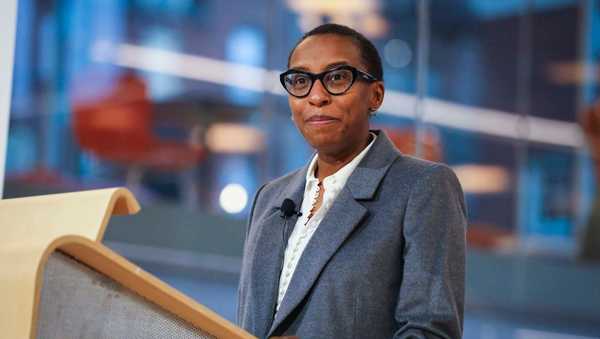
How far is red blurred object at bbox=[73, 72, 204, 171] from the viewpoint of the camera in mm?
7531

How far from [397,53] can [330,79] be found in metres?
5.76

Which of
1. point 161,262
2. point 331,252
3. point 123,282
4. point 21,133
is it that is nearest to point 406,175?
point 331,252

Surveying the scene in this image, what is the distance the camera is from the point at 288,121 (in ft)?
24.6

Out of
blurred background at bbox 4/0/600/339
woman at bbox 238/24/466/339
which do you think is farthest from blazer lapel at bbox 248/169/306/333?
blurred background at bbox 4/0/600/339

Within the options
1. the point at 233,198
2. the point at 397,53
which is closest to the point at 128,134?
the point at 233,198

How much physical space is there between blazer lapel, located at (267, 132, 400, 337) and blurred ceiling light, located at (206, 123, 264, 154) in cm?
578

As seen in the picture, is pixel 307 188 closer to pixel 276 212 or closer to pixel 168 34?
pixel 276 212

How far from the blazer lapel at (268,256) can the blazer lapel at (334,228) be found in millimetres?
24

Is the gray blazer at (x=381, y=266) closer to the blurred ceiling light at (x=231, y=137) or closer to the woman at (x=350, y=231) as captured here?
the woman at (x=350, y=231)

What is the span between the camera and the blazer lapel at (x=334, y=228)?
1674 mm

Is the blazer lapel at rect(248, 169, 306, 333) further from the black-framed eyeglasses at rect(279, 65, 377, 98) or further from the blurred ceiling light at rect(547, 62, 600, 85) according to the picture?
the blurred ceiling light at rect(547, 62, 600, 85)

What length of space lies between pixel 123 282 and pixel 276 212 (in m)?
0.62

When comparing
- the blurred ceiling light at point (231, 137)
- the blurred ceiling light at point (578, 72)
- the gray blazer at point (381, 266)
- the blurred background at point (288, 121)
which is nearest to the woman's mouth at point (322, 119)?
the gray blazer at point (381, 266)

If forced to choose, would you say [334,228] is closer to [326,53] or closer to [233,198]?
[326,53]
